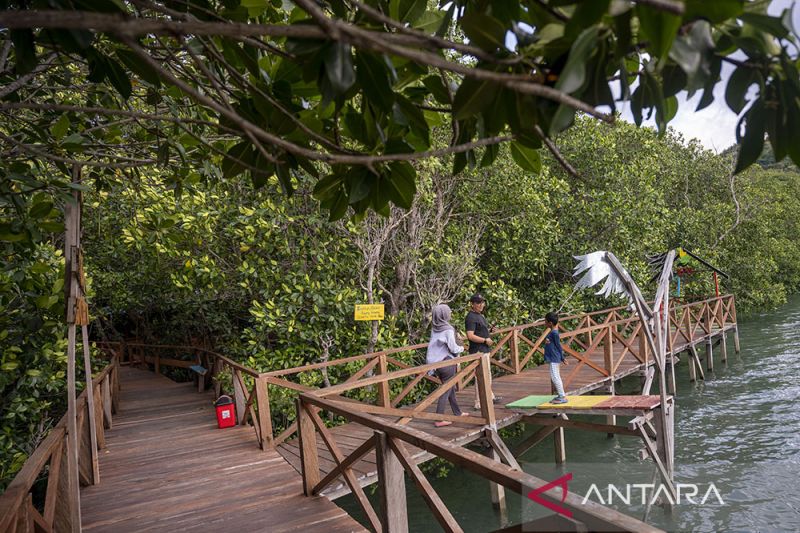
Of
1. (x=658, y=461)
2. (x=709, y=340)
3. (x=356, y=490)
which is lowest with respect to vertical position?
(x=658, y=461)

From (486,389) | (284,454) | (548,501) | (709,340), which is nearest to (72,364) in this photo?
(284,454)

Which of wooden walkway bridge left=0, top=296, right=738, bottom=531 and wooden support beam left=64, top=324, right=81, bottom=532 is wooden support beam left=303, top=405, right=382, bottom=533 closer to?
wooden walkway bridge left=0, top=296, right=738, bottom=531

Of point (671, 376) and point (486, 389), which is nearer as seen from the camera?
point (486, 389)

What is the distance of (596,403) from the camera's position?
6551 mm

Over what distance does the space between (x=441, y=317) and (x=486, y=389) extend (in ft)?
3.05

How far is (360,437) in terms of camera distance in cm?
614

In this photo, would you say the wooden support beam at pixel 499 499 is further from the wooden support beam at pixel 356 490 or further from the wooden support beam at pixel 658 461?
the wooden support beam at pixel 356 490

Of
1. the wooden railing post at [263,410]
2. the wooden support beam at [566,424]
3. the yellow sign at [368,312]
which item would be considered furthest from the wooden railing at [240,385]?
the wooden support beam at [566,424]

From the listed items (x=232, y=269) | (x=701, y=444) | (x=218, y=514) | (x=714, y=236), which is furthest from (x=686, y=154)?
(x=218, y=514)

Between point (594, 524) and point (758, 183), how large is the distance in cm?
3224

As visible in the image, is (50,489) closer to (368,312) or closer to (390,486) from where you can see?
(390,486)

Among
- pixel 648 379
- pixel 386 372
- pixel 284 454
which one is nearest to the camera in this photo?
pixel 284 454

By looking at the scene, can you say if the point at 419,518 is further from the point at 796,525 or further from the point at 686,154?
the point at 686,154

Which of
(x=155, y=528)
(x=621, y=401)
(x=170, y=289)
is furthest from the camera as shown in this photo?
(x=170, y=289)
